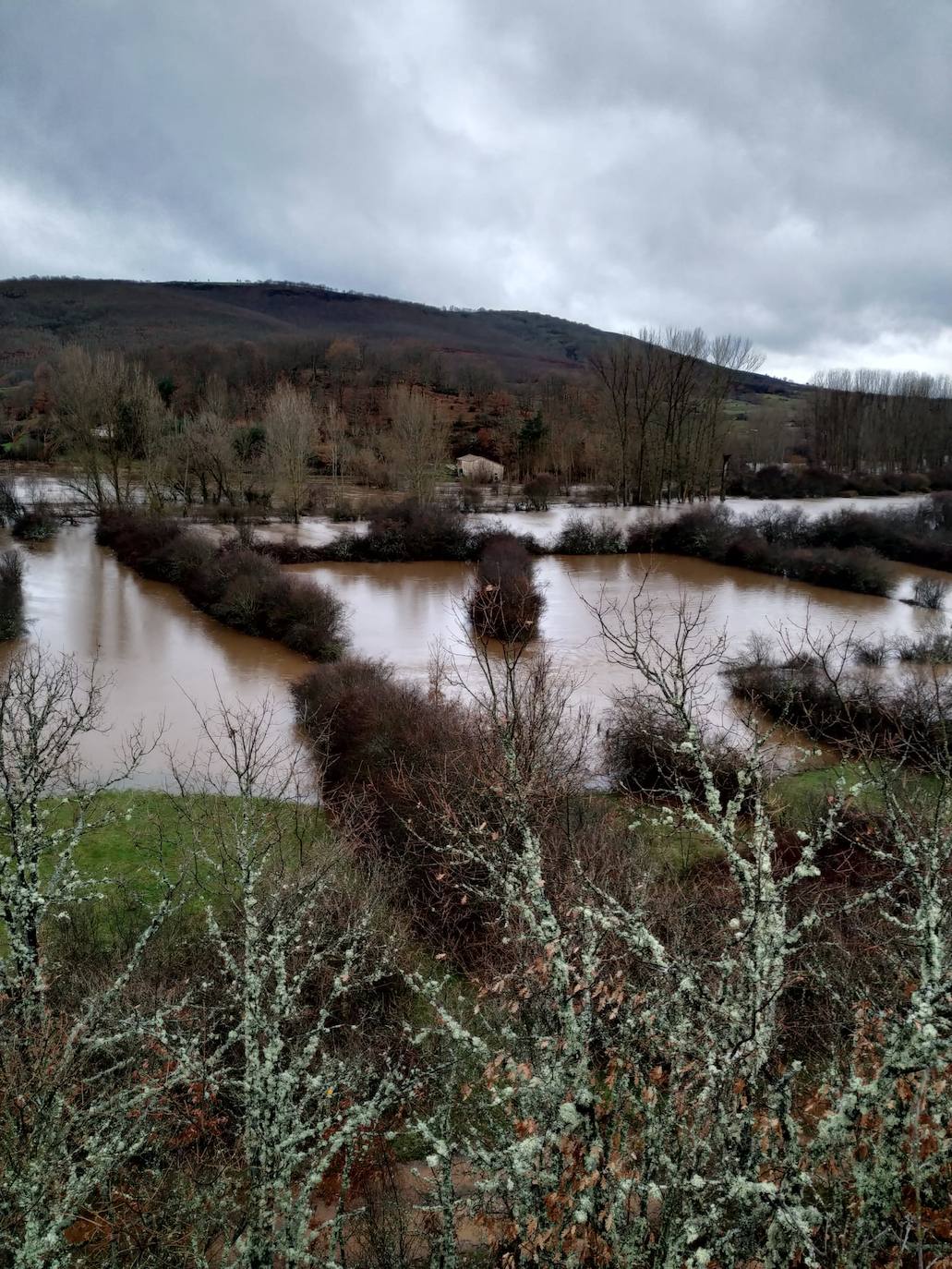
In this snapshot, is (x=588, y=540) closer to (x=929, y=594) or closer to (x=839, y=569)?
(x=839, y=569)

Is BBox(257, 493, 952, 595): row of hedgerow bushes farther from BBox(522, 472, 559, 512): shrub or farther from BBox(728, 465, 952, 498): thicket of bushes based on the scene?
BBox(728, 465, 952, 498): thicket of bushes

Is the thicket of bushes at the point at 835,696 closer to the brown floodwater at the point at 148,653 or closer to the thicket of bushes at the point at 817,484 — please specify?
the brown floodwater at the point at 148,653

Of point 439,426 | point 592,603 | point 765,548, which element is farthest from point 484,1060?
point 439,426

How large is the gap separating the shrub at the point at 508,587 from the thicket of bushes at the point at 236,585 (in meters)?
3.95

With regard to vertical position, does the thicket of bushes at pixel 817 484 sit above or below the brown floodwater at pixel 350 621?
above

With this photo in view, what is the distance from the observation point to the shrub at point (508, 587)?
17047 mm

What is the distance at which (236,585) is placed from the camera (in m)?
22.4

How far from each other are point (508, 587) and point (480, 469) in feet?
117

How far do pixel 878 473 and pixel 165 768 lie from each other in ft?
201

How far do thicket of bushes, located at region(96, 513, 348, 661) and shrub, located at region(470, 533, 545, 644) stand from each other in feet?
12.9

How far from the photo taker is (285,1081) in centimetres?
329

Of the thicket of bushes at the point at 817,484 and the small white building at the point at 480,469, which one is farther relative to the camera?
the small white building at the point at 480,469

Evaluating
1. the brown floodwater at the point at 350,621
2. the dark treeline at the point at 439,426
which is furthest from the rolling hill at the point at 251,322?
the brown floodwater at the point at 350,621

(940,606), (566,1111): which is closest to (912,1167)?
→ (566,1111)
